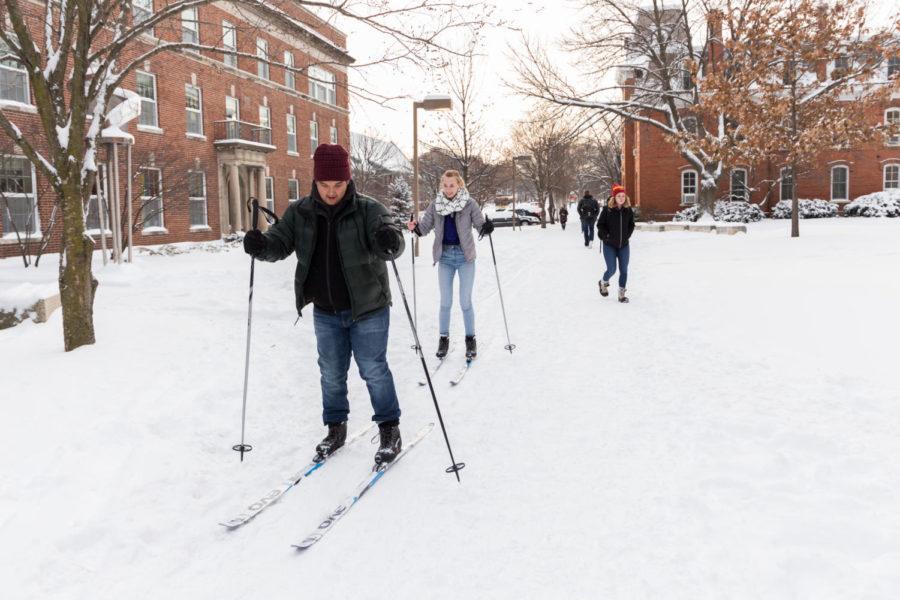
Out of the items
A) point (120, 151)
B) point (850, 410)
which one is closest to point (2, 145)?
point (120, 151)

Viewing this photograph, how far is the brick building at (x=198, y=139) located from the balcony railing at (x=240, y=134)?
0.04m

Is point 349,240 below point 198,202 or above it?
below

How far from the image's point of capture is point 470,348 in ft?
22.4

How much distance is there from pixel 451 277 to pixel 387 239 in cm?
332

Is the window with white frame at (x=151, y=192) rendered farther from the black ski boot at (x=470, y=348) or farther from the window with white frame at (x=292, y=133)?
the black ski boot at (x=470, y=348)

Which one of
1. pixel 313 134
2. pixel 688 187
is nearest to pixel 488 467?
pixel 313 134

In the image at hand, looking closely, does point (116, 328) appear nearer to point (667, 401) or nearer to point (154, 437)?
point (154, 437)

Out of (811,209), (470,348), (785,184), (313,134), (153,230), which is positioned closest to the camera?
(470,348)

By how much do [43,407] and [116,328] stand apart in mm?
2332

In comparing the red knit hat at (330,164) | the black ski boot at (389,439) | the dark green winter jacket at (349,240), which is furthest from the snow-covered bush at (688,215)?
the red knit hat at (330,164)

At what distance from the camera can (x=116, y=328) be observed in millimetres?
6848

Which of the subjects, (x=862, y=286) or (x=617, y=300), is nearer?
(x=862, y=286)

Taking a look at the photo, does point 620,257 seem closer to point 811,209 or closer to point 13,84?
point 13,84

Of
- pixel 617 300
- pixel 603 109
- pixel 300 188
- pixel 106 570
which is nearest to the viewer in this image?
pixel 106 570
